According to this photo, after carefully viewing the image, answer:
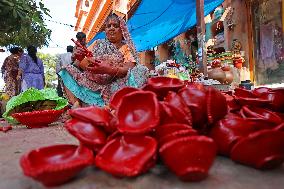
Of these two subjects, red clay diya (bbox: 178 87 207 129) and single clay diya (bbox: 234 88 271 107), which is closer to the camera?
red clay diya (bbox: 178 87 207 129)

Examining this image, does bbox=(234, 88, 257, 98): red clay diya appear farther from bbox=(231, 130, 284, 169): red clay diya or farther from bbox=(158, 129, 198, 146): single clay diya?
bbox=(158, 129, 198, 146): single clay diya

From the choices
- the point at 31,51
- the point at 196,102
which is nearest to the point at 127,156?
the point at 196,102

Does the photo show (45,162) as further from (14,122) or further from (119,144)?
(14,122)

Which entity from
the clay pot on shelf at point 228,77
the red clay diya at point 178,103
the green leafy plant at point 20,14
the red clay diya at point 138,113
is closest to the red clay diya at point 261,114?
the red clay diya at point 178,103

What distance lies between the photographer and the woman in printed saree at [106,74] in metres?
2.84

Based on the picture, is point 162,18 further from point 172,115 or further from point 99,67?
point 172,115

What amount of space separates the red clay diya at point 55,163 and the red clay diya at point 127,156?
0.06 meters

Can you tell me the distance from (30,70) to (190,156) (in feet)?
18.2

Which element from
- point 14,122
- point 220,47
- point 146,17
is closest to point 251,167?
point 14,122

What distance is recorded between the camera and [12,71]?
6270mm

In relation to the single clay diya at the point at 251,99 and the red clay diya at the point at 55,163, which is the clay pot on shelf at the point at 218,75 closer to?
the single clay diya at the point at 251,99

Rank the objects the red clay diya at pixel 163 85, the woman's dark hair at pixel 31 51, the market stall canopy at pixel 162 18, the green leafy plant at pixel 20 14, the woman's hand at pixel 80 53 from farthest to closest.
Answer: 1. the market stall canopy at pixel 162 18
2. the woman's dark hair at pixel 31 51
3. the green leafy plant at pixel 20 14
4. the woman's hand at pixel 80 53
5. the red clay diya at pixel 163 85

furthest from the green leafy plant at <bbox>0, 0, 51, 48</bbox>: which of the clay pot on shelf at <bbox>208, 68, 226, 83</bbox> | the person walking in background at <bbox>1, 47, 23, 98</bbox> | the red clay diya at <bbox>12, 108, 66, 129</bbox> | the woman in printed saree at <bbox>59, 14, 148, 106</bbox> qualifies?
the clay pot on shelf at <bbox>208, 68, 226, 83</bbox>

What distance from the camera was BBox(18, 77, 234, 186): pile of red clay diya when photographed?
2.77 feet
